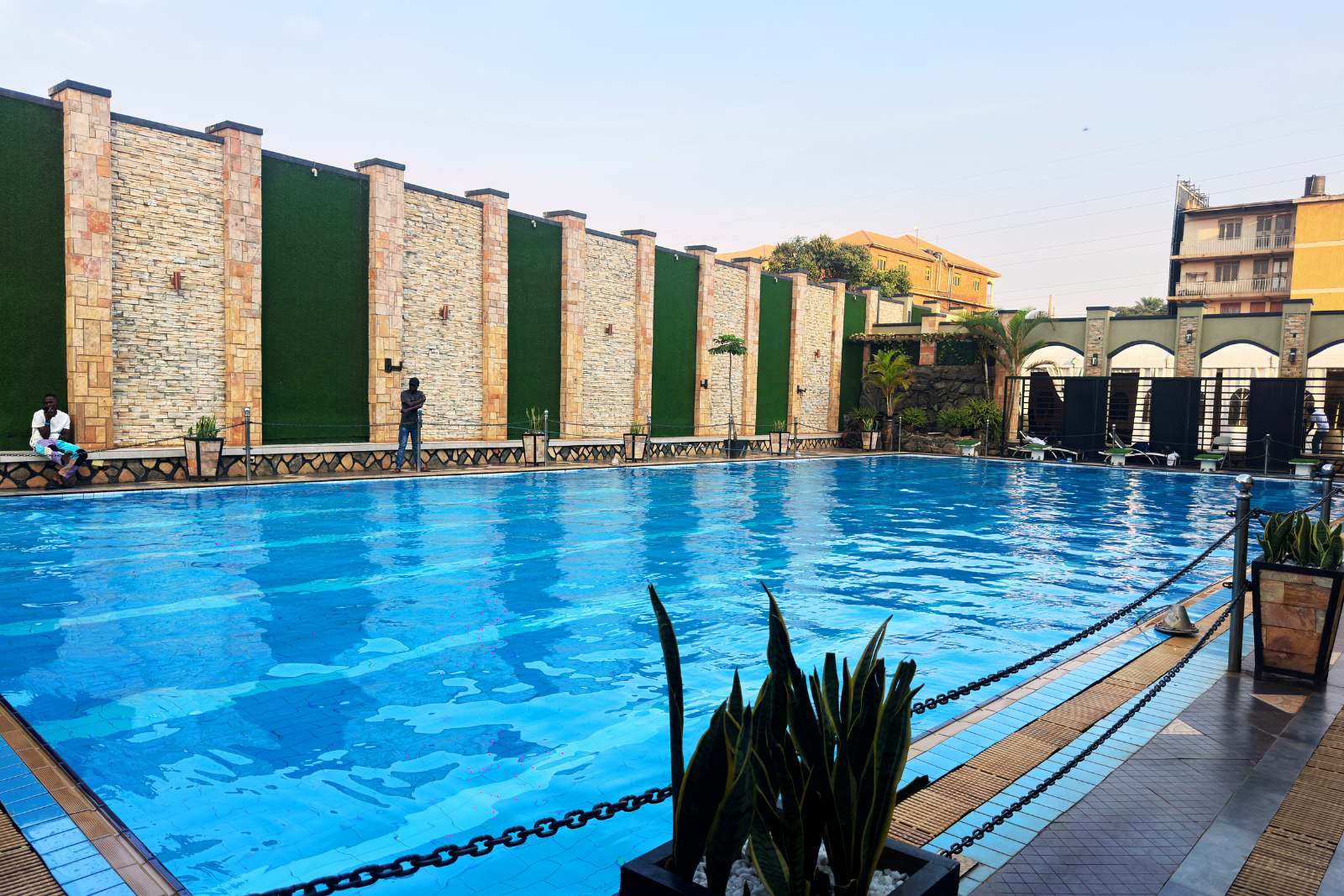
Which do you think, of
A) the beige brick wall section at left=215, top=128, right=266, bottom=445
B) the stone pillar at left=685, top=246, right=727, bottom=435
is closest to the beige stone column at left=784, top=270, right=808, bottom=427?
the stone pillar at left=685, top=246, right=727, bottom=435

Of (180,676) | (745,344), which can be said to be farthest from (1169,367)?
(180,676)

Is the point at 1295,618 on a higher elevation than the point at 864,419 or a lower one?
lower

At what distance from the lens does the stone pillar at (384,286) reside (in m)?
17.0

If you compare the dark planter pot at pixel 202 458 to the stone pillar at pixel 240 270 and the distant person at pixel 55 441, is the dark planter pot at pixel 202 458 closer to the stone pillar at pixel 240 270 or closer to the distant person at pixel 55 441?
the stone pillar at pixel 240 270

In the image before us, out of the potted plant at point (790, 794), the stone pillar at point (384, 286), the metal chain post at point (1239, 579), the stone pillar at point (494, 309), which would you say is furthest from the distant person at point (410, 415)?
the potted plant at point (790, 794)

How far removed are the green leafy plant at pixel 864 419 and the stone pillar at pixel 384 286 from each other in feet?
57.2

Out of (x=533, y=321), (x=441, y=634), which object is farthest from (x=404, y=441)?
(x=441, y=634)

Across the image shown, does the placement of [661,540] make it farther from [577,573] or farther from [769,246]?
[769,246]

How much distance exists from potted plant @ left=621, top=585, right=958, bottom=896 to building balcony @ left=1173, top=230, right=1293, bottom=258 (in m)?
49.3

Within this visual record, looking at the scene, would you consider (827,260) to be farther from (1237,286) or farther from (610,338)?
(610,338)

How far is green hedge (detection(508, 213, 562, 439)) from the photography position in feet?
65.8

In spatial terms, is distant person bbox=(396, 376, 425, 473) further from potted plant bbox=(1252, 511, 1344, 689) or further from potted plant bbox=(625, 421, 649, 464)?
potted plant bbox=(1252, 511, 1344, 689)

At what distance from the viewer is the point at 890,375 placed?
1123 inches

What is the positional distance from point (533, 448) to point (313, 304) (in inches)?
221
